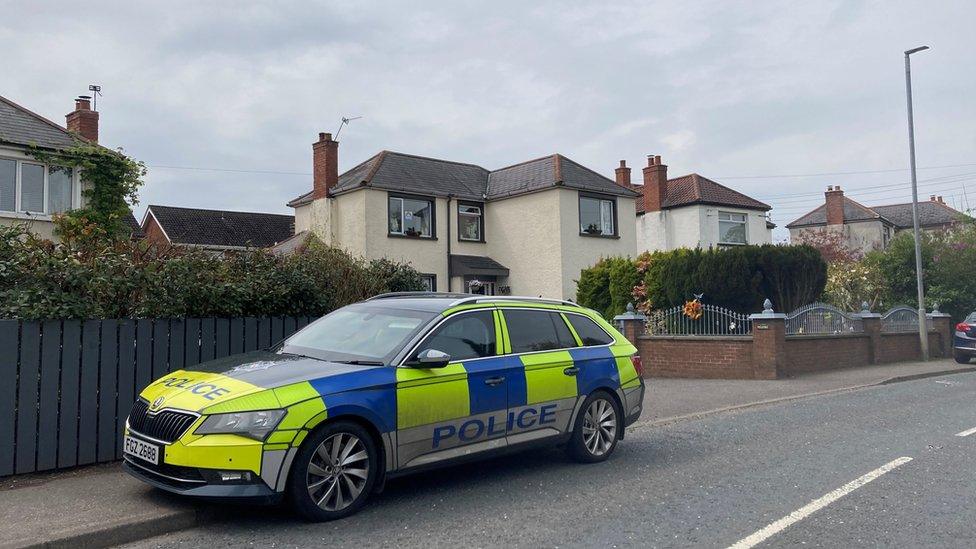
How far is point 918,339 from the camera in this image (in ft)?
72.6

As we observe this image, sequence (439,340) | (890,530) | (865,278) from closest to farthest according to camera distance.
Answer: (890,530), (439,340), (865,278)

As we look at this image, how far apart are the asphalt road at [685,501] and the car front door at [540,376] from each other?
1.57 ft

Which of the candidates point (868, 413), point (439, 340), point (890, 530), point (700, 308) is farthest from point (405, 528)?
point (700, 308)

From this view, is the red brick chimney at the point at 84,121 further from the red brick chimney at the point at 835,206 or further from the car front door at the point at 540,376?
the red brick chimney at the point at 835,206

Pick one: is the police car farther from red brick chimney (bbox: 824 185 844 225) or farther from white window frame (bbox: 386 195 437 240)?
red brick chimney (bbox: 824 185 844 225)

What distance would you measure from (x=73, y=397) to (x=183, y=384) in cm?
189

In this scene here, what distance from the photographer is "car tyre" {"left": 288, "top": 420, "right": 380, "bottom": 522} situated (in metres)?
5.26

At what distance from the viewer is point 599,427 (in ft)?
24.7

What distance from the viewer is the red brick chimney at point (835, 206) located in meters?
49.3

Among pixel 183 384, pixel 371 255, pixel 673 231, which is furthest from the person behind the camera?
pixel 673 231

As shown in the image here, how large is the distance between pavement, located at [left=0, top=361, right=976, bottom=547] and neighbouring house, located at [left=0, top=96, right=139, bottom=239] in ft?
50.0

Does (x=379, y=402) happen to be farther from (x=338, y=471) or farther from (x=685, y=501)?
(x=685, y=501)

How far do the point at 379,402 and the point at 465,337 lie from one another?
46.2 inches

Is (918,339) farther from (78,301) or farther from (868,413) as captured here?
(78,301)
